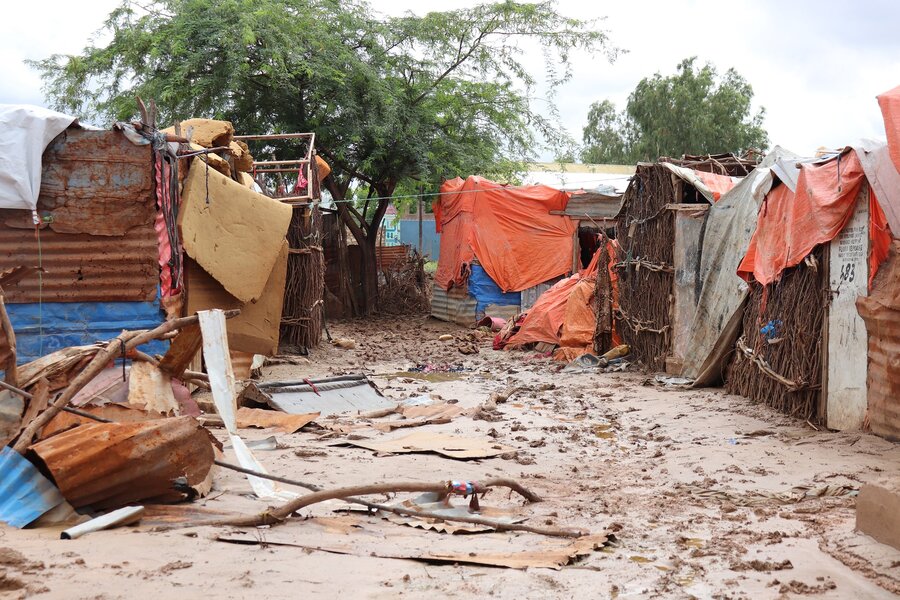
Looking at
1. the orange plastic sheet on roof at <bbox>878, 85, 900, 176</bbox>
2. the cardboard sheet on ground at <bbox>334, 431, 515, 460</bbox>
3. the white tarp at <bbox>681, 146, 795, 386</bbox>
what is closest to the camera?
the orange plastic sheet on roof at <bbox>878, 85, 900, 176</bbox>

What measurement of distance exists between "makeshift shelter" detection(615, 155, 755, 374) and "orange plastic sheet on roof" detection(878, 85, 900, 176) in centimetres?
521

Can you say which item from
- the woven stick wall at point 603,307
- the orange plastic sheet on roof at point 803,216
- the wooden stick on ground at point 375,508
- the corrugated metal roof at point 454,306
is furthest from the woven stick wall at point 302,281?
the wooden stick on ground at point 375,508

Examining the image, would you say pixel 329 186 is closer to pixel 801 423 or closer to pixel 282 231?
pixel 282 231

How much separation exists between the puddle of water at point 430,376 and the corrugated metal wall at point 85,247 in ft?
17.1

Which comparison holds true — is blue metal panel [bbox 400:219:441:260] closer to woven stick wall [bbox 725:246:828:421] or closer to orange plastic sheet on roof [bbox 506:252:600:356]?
orange plastic sheet on roof [bbox 506:252:600:356]

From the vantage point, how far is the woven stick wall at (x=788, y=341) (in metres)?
7.49

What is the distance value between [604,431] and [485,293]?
37.3 feet

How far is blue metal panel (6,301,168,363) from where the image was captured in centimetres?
700

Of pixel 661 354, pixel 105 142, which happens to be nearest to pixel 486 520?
pixel 105 142

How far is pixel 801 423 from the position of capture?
7500mm

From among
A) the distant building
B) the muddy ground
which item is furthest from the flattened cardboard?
the distant building

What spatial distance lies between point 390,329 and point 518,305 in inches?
114

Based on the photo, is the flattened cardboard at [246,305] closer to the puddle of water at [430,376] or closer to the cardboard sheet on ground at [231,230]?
the cardboard sheet on ground at [231,230]

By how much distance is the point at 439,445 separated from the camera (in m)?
6.89
